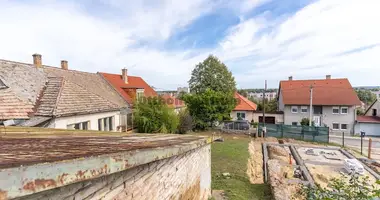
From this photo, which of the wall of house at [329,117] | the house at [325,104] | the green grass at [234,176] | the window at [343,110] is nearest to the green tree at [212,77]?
Result: the house at [325,104]

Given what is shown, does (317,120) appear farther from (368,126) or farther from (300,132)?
(300,132)

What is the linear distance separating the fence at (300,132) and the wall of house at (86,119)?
15.1 m

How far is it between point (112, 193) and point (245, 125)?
22.4 metres

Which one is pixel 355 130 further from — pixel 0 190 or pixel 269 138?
pixel 0 190

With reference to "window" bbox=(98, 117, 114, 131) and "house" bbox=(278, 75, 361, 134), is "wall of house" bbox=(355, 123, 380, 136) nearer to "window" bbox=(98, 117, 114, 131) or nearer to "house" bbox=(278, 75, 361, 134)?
"house" bbox=(278, 75, 361, 134)

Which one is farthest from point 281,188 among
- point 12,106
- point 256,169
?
point 12,106

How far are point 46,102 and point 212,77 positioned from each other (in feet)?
84.0

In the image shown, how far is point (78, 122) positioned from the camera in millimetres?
11000

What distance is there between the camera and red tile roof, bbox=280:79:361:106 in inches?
1028

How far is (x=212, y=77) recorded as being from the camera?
108 feet

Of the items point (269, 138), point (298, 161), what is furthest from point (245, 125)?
point (298, 161)

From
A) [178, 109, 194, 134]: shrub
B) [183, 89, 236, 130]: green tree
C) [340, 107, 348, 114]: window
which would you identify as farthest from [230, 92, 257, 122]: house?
[340, 107, 348, 114]: window

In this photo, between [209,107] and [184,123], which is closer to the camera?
[184,123]

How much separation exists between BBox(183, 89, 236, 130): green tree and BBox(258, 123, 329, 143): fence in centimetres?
446
